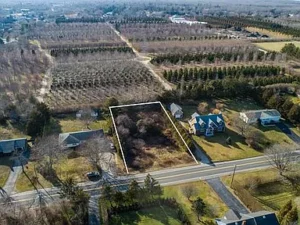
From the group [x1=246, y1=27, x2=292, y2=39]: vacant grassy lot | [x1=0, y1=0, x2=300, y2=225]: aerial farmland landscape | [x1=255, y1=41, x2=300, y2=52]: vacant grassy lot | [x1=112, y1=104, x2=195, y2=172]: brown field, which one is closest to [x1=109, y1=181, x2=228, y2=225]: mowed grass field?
[x1=0, y1=0, x2=300, y2=225]: aerial farmland landscape

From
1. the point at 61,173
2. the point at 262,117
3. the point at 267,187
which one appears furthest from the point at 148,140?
the point at 262,117

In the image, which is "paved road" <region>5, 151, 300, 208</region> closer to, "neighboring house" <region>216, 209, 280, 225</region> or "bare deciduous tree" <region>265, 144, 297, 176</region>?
"bare deciduous tree" <region>265, 144, 297, 176</region>

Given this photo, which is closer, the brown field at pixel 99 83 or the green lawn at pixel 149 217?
the green lawn at pixel 149 217

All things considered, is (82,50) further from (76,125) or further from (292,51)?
(292,51)

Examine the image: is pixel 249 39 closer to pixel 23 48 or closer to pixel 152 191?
pixel 23 48

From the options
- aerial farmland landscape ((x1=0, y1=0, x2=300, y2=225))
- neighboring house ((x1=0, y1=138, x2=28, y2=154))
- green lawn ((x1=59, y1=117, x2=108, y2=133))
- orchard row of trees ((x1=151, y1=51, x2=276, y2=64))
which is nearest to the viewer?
aerial farmland landscape ((x1=0, y1=0, x2=300, y2=225))

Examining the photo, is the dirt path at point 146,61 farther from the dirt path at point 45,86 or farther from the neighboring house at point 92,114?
the dirt path at point 45,86

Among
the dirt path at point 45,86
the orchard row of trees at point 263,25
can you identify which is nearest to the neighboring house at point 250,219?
the dirt path at point 45,86
